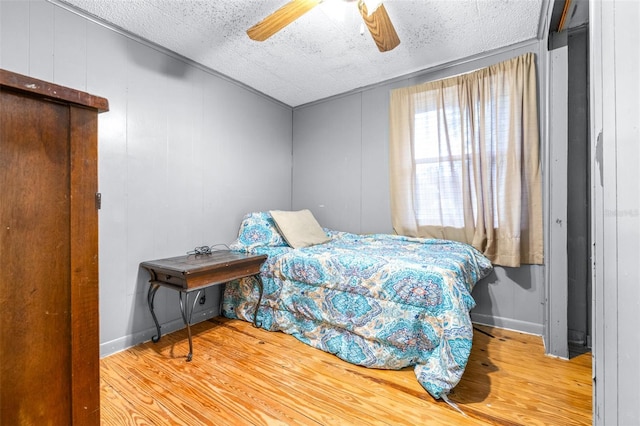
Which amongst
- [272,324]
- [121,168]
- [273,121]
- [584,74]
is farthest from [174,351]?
[584,74]

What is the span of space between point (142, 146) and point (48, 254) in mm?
1937

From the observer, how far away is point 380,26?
5.67 ft

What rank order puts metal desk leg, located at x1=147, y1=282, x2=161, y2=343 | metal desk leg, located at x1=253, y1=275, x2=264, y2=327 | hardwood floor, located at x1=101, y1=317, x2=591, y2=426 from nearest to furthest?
hardwood floor, located at x1=101, y1=317, x2=591, y2=426 → metal desk leg, located at x1=147, y1=282, x2=161, y2=343 → metal desk leg, located at x1=253, y1=275, x2=264, y2=327

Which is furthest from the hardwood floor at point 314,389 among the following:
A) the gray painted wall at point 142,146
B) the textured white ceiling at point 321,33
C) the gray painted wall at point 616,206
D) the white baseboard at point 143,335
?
the textured white ceiling at point 321,33

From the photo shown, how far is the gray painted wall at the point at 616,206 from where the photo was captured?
53 cm

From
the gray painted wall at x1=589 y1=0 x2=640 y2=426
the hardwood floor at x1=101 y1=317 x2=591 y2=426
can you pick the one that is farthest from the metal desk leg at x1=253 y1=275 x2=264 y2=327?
the gray painted wall at x1=589 y1=0 x2=640 y2=426

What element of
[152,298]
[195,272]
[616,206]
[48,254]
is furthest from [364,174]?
[48,254]

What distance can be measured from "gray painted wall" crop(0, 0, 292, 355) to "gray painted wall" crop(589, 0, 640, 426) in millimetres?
2569

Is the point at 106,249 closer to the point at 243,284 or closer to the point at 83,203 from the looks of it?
the point at 243,284

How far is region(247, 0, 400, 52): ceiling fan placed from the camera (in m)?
1.57

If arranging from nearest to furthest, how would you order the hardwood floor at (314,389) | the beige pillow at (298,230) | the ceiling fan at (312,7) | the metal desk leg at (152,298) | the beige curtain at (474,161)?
the hardwood floor at (314,389), the ceiling fan at (312,7), the metal desk leg at (152,298), the beige curtain at (474,161), the beige pillow at (298,230)

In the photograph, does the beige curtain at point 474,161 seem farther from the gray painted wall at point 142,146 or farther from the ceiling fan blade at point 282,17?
the gray painted wall at point 142,146

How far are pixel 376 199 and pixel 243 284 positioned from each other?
5.36 feet

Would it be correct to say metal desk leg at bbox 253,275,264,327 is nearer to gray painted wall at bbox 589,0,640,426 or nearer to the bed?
the bed
